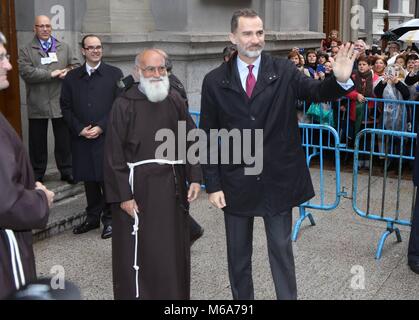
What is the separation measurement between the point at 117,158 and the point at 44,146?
3.21 meters

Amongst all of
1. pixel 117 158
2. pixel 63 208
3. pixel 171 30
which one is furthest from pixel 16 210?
pixel 171 30

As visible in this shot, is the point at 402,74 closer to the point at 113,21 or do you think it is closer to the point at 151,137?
the point at 113,21

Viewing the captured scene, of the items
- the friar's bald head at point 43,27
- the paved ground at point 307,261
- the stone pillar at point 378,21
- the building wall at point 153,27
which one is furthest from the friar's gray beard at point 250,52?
the stone pillar at point 378,21

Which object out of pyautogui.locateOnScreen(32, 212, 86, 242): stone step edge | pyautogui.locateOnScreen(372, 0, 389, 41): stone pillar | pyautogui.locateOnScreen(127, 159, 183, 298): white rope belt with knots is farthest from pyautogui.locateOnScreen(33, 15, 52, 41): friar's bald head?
pyautogui.locateOnScreen(372, 0, 389, 41): stone pillar

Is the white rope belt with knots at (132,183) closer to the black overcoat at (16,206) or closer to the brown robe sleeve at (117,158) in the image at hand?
the brown robe sleeve at (117,158)

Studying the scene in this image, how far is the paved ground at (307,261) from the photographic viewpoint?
15.7 feet

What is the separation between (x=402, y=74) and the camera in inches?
369

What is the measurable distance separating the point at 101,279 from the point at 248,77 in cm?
224

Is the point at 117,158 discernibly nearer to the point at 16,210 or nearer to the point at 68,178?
the point at 16,210

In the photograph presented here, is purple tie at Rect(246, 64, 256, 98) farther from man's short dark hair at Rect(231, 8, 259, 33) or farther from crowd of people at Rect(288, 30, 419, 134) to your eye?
crowd of people at Rect(288, 30, 419, 134)

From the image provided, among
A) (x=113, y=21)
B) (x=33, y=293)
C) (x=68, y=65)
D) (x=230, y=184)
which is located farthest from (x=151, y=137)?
(x=113, y=21)

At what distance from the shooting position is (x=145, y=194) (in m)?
4.07

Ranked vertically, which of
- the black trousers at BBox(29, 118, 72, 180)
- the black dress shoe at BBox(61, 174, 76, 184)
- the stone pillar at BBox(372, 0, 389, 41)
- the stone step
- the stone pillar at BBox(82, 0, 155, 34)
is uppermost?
the stone pillar at BBox(372, 0, 389, 41)

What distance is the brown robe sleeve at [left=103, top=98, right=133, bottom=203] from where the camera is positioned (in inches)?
159
